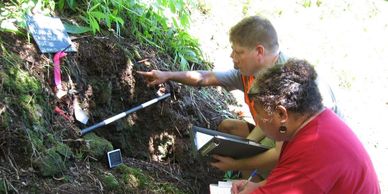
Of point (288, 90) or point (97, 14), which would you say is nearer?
point (288, 90)

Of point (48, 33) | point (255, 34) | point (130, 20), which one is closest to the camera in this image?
point (255, 34)

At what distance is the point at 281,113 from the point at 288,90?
A: 0.35ft

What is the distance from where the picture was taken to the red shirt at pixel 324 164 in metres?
1.94

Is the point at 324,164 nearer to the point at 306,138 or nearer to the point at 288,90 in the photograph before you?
the point at 306,138

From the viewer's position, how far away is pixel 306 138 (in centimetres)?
201

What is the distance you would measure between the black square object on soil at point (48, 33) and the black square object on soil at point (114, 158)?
81 cm

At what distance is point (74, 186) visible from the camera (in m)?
2.82

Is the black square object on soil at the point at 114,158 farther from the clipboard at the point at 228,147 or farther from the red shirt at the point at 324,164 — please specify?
the red shirt at the point at 324,164

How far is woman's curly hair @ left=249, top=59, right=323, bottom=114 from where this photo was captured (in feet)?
6.74

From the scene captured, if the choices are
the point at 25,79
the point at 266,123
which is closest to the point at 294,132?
the point at 266,123

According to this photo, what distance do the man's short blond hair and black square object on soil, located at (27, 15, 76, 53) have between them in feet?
3.98

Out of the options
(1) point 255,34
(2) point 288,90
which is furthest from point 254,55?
(2) point 288,90

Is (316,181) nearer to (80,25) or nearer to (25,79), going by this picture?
(25,79)

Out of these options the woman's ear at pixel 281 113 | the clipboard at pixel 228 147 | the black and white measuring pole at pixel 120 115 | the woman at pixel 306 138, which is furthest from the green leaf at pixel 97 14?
the woman's ear at pixel 281 113
